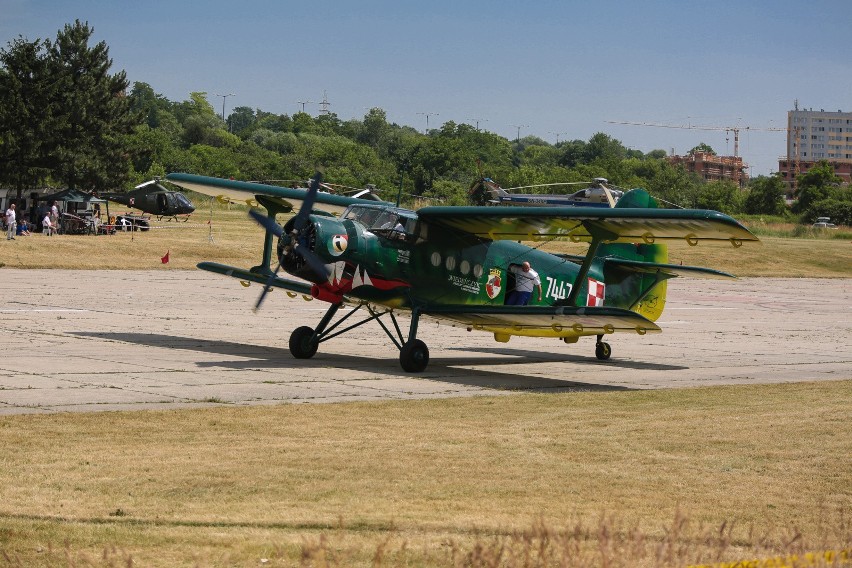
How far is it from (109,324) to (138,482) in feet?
57.5

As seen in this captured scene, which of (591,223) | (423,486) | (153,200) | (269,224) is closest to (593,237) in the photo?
(591,223)

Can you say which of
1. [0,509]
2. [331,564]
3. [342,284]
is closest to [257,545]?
[331,564]

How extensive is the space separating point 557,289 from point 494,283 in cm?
169

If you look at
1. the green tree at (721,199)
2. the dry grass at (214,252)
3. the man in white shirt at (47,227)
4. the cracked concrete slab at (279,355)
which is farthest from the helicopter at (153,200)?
the green tree at (721,199)

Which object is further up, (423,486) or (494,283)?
(494,283)

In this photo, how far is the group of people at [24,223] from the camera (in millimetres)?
56094

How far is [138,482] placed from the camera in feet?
34.5

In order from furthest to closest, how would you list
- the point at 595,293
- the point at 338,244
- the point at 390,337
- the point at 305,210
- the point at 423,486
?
the point at 595,293 → the point at 390,337 → the point at 338,244 → the point at 305,210 → the point at 423,486

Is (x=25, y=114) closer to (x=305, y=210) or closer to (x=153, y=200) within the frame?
(x=153, y=200)

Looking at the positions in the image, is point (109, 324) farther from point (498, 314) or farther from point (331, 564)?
point (331, 564)

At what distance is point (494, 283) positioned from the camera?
2272cm

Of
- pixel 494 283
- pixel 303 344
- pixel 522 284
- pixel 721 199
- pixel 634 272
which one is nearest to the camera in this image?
pixel 303 344

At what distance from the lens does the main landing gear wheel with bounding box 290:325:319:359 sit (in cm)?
2244

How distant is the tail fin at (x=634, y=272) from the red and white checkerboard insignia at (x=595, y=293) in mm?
215
